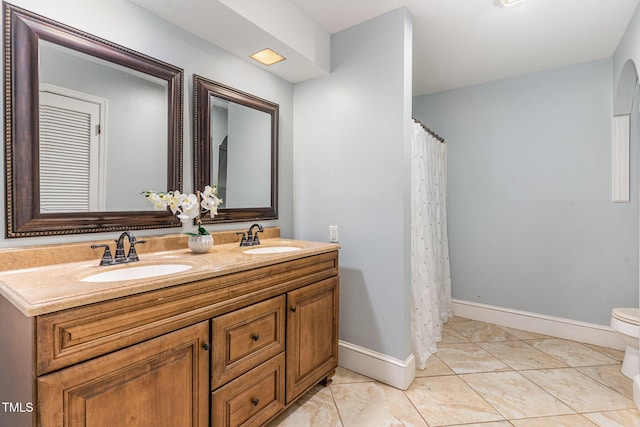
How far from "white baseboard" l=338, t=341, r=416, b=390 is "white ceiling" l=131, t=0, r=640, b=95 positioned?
6.50 ft

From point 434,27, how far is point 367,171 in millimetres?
1099

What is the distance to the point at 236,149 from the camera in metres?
2.01

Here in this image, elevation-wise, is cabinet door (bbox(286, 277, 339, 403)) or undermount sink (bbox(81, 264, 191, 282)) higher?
undermount sink (bbox(81, 264, 191, 282))

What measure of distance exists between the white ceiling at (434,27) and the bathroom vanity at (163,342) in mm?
1236

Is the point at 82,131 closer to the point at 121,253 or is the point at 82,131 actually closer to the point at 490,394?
the point at 121,253

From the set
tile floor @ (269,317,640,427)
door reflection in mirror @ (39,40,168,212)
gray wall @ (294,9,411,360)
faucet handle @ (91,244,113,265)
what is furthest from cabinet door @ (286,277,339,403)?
door reflection in mirror @ (39,40,168,212)

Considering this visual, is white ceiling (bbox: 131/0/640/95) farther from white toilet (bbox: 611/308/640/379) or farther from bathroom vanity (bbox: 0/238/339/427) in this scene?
white toilet (bbox: 611/308/640/379)

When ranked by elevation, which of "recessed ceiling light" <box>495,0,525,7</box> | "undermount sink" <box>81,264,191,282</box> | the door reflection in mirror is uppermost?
"recessed ceiling light" <box>495,0,525,7</box>

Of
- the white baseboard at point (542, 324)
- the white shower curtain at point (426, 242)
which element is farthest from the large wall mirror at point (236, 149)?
the white baseboard at point (542, 324)

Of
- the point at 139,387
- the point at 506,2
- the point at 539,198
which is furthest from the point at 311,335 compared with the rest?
the point at 539,198

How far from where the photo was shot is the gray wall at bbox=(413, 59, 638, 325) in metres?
2.50

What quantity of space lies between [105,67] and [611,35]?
3216mm

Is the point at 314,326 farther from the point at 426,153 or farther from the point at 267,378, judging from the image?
the point at 426,153

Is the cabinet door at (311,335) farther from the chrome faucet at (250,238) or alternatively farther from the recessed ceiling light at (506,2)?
the recessed ceiling light at (506,2)
